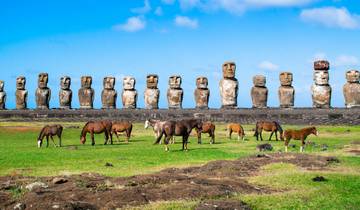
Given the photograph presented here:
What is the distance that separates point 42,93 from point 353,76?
2314 centimetres

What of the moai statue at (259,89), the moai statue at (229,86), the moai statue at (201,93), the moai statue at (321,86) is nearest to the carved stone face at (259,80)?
the moai statue at (259,89)

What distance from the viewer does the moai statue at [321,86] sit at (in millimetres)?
34156

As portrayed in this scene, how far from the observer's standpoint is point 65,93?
41719 mm

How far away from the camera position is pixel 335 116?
106ft

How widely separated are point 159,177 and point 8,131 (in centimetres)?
2103

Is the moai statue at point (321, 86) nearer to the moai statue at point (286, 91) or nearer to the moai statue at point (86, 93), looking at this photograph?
the moai statue at point (286, 91)

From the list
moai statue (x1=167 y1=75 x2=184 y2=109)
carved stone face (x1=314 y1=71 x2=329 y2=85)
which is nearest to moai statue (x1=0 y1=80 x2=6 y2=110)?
moai statue (x1=167 y1=75 x2=184 y2=109)

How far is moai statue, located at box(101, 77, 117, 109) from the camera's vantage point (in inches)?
1591

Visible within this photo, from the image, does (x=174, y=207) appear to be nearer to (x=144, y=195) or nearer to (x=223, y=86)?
(x=144, y=195)

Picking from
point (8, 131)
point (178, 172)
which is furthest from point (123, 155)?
point (8, 131)

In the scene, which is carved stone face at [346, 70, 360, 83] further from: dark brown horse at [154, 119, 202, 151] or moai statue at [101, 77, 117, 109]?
moai statue at [101, 77, 117, 109]

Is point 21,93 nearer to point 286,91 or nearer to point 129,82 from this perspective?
point 129,82

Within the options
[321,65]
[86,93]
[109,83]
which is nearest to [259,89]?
[321,65]

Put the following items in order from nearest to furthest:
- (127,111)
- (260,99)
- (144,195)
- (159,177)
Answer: (144,195) → (159,177) → (260,99) → (127,111)
